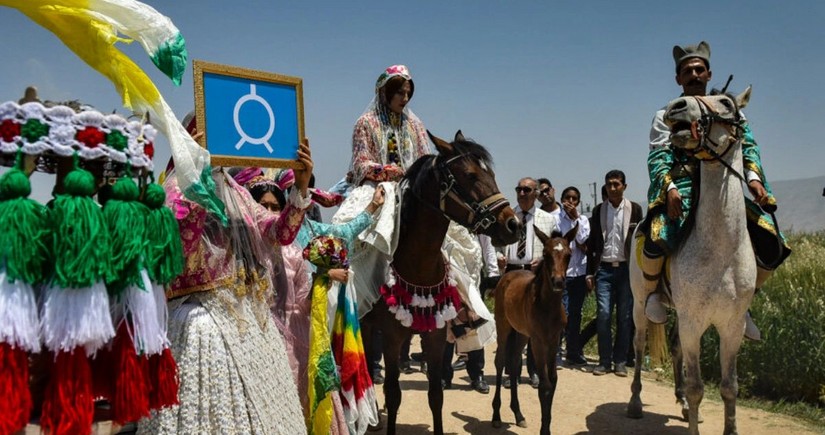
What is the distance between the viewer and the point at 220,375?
115 inches

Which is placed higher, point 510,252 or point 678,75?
point 678,75

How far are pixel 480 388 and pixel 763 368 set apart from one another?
3.34 meters

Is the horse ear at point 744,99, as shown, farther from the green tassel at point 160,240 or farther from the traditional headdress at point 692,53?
the green tassel at point 160,240

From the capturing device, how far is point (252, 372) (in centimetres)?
305

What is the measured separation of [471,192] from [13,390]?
3.39 meters

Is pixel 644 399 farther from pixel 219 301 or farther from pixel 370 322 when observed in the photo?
pixel 219 301

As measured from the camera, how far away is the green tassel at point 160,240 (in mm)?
2236

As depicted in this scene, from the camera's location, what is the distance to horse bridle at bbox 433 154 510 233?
4.68 metres

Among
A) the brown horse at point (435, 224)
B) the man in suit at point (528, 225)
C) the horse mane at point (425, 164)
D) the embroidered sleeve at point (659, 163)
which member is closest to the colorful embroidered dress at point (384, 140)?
the horse mane at point (425, 164)

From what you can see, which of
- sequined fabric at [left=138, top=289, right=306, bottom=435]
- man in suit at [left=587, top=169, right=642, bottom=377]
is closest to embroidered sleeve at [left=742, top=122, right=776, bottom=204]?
man in suit at [left=587, top=169, right=642, bottom=377]

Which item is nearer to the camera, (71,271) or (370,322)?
(71,271)

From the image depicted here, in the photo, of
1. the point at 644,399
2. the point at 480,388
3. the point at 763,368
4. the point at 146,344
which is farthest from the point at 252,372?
the point at 763,368

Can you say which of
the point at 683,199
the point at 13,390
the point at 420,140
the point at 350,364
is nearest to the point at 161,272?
the point at 13,390

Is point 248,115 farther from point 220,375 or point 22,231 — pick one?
point 22,231
